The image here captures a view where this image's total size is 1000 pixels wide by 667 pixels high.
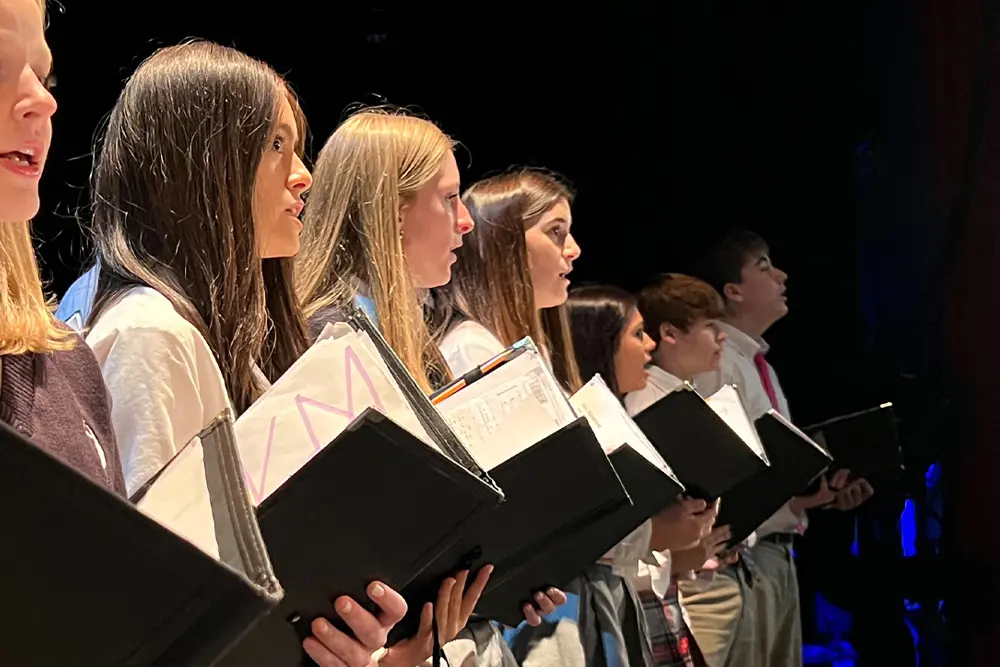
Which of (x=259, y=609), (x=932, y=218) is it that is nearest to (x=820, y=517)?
(x=932, y=218)

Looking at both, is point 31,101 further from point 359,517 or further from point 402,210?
point 402,210

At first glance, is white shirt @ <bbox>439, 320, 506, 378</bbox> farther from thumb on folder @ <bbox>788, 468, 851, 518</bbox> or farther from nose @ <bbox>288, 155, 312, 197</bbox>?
thumb on folder @ <bbox>788, 468, 851, 518</bbox>

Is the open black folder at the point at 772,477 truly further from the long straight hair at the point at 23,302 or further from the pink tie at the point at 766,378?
the long straight hair at the point at 23,302

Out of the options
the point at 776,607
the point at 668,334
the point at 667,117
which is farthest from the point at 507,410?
the point at 667,117

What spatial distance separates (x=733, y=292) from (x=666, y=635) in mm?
1610

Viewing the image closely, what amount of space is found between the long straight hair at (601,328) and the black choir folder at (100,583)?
2.22 meters

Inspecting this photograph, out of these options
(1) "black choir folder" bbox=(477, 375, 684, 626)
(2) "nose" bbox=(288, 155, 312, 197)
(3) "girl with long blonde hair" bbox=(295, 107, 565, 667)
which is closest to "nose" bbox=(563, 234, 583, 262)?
(3) "girl with long blonde hair" bbox=(295, 107, 565, 667)

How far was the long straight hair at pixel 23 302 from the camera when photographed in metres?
0.89

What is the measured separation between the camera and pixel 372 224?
177 cm

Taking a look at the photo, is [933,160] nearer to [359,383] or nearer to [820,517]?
[820,517]

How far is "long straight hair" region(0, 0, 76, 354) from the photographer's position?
889 mm

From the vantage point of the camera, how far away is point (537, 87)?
380 cm

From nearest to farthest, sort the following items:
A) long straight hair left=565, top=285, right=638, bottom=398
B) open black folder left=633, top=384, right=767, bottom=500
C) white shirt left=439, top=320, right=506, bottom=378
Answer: white shirt left=439, top=320, right=506, bottom=378 → open black folder left=633, top=384, right=767, bottom=500 → long straight hair left=565, top=285, right=638, bottom=398

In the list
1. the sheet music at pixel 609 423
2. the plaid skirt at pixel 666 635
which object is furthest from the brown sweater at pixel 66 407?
the plaid skirt at pixel 666 635
